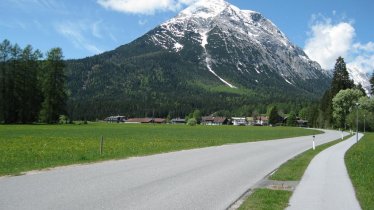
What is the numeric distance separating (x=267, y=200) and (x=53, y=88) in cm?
8547

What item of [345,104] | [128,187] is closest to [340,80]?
[345,104]

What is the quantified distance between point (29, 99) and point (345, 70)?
8368 cm

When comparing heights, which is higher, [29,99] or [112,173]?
[29,99]

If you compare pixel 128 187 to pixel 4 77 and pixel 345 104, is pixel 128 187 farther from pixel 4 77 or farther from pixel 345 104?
pixel 345 104

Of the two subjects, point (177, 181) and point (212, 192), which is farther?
point (177, 181)

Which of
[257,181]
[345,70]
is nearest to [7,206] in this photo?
[257,181]

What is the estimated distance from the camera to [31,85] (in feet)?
301

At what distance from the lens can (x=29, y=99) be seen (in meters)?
89.8

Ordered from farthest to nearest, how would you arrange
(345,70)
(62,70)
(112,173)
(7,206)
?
(345,70) → (62,70) → (112,173) → (7,206)

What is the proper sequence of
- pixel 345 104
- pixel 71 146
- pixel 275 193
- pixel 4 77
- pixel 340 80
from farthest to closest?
pixel 340 80 → pixel 345 104 → pixel 4 77 → pixel 71 146 → pixel 275 193

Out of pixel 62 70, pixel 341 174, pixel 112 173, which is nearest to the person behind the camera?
pixel 112 173

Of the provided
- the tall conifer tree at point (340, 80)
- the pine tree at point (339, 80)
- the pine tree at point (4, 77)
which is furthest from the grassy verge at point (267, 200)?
the tall conifer tree at point (340, 80)

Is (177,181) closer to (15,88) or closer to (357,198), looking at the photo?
(357,198)

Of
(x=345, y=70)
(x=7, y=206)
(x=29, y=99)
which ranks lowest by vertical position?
(x=7, y=206)
